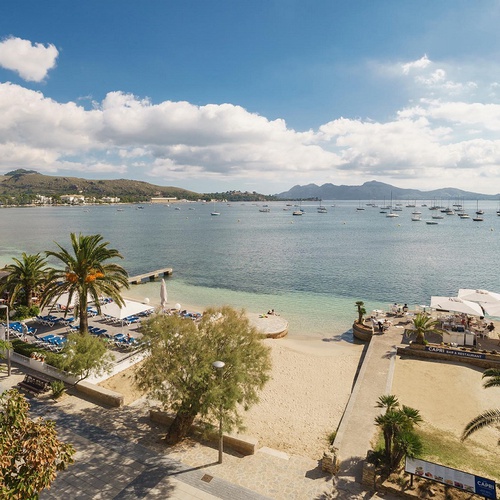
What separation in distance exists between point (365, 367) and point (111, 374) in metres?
14.0

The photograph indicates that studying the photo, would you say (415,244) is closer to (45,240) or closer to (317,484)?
(317,484)

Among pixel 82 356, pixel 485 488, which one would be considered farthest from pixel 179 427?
pixel 485 488

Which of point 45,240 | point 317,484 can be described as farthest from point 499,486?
point 45,240

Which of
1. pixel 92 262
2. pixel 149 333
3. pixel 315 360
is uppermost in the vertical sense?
pixel 92 262

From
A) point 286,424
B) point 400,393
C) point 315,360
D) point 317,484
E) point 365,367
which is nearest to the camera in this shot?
point 317,484

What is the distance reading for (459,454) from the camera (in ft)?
42.9

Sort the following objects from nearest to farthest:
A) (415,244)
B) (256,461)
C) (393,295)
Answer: (256,461), (393,295), (415,244)

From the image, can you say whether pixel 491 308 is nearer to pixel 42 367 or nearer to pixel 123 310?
pixel 123 310

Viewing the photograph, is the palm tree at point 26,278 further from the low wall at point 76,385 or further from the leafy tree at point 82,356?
the leafy tree at point 82,356

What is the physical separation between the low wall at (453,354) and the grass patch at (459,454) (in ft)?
28.5

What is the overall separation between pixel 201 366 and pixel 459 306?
865 inches

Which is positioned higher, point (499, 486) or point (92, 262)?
point (92, 262)

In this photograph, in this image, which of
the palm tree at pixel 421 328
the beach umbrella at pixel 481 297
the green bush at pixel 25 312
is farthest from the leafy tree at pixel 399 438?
the green bush at pixel 25 312

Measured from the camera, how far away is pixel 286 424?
15430 millimetres
